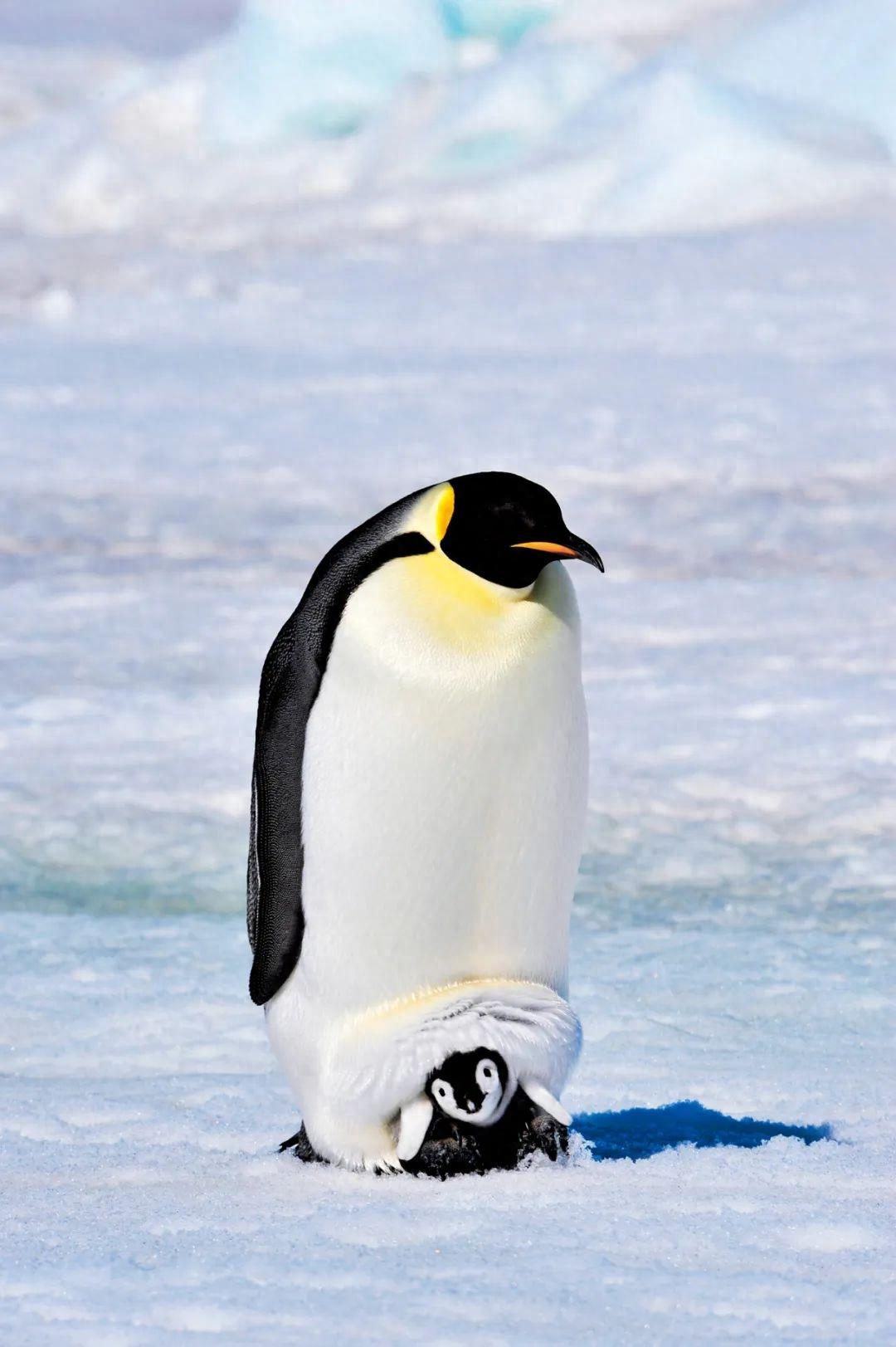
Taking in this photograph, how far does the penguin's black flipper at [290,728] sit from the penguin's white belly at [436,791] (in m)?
0.02

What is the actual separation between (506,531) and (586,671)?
A: 3.53 meters

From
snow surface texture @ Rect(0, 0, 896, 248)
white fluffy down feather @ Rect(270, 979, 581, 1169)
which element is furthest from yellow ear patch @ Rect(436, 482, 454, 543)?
snow surface texture @ Rect(0, 0, 896, 248)

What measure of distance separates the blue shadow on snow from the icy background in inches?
0.5

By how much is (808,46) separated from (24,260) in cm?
778

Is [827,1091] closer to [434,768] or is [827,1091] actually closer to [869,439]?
[434,768]

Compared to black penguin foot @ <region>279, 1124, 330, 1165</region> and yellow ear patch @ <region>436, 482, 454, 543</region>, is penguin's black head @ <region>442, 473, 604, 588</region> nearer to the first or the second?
yellow ear patch @ <region>436, 482, 454, 543</region>

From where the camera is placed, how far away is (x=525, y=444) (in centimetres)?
919

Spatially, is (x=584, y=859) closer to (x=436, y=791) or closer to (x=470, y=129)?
(x=436, y=791)

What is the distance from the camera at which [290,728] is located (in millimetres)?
2316

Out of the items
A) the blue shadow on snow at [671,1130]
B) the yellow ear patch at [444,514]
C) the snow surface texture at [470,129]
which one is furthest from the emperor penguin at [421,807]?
the snow surface texture at [470,129]

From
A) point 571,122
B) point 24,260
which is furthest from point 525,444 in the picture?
point 24,260

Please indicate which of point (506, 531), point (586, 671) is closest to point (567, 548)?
point (506, 531)

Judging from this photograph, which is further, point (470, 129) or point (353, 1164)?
point (470, 129)

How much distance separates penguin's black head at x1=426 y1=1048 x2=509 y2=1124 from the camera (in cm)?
224
